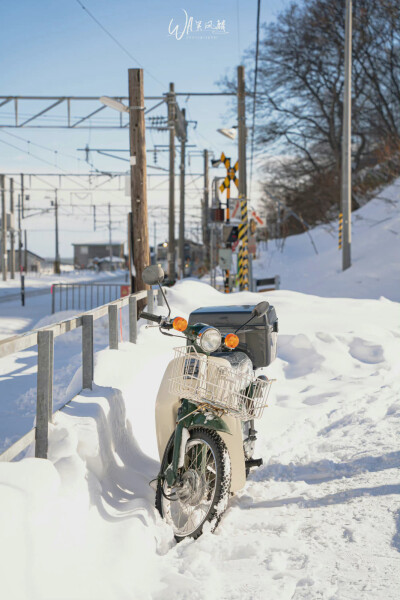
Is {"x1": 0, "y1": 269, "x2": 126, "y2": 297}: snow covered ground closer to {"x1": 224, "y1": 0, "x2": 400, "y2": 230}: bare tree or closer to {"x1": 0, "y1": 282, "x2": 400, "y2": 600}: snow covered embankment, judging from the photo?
{"x1": 224, "y1": 0, "x2": 400, "y2": 230}: bare tree

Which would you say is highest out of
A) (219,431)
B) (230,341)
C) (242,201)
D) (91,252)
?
(91,252)

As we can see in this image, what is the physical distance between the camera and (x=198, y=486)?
13.3 feet

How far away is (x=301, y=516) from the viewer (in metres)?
4.32

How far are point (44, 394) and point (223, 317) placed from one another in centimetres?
207

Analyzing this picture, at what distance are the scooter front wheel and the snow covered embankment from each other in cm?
10

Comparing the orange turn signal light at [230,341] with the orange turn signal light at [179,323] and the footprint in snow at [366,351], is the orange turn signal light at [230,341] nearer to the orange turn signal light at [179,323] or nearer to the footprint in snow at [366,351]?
the orange turn signal light at [179,323]

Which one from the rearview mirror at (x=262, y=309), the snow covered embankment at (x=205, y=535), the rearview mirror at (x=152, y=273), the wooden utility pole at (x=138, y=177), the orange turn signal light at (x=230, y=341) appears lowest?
the snow covered embankment at (x=205, y=535)

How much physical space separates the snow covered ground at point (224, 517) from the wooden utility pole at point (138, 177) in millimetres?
5079

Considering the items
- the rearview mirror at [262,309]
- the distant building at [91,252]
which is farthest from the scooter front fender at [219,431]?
the distant building at [91,252]

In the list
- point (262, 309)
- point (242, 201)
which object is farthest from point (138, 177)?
point (262, 309)

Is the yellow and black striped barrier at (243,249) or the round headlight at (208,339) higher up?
the yellow and black striped barrier at (243,249)

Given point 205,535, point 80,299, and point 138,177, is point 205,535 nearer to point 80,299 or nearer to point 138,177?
point 138,177

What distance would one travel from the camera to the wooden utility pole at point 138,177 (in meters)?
13.0

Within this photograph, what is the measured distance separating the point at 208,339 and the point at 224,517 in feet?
3.91
